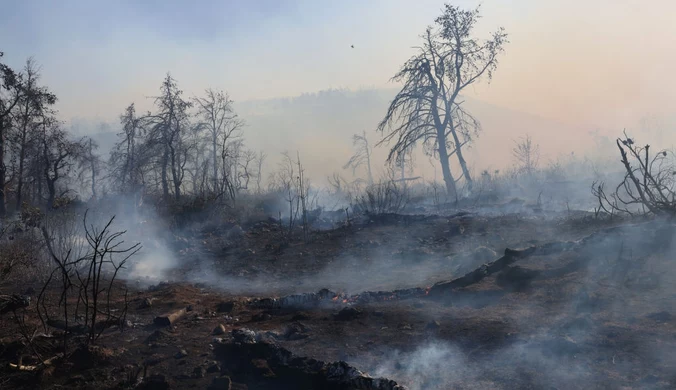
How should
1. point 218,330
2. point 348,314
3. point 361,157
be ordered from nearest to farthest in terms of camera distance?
point 218,330 → point 348,314 → point 361,157

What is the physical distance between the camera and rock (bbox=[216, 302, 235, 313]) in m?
8.11

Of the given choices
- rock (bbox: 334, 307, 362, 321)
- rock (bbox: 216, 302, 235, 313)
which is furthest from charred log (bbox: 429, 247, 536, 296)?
rock (bbox: 216, 302, 235, 313)

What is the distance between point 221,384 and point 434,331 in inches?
99.3

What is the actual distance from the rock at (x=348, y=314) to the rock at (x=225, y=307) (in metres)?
2.05

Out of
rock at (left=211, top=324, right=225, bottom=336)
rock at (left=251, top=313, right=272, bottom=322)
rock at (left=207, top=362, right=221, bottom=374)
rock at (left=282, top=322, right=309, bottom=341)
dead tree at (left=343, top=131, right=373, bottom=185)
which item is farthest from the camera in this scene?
dead tree at (left=343, top=131, right=373, bottom=185)

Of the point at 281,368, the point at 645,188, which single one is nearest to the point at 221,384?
the point at 281,368

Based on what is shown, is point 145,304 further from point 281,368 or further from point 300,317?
point 281,368

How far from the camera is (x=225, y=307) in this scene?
8.16m

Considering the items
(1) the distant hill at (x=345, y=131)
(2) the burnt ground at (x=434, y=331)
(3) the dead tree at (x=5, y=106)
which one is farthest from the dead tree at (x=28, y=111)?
(1) the distant hill at (x=345, y=131)

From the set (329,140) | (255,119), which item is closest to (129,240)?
(329,140)

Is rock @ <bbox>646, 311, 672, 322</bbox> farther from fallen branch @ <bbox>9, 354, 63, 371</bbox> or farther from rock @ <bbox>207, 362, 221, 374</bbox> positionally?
fallen branch @ <bbox>9, 354, 63, 371</bbox>

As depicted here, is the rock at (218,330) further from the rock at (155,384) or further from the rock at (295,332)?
the rock at (155,384)

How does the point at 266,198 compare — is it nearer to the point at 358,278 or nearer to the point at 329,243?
the point at 329,243

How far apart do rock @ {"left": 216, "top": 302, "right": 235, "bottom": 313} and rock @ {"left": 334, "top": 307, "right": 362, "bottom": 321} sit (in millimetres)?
2048
